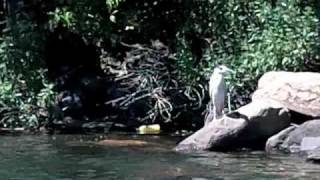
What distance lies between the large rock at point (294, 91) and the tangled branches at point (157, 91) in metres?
1.65

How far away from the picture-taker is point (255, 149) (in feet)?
42.8

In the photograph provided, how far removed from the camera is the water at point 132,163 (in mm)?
10664

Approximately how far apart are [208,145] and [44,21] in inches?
203

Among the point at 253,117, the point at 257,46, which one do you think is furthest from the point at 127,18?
the point at 253,117

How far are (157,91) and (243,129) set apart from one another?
2713mm


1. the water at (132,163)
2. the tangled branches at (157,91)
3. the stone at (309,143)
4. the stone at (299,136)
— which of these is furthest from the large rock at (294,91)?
the tangled branches at (157,91)

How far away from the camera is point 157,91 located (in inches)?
599

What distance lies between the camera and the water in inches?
420

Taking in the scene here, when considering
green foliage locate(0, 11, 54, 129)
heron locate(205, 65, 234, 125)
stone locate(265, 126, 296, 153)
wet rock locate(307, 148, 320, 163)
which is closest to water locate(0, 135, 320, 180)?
wet rock locate(307, 148, 320, 163)

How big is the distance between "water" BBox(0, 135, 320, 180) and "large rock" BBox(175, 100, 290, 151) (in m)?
0.28

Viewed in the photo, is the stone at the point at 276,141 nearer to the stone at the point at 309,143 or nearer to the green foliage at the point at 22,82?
the stone at the point at 309,143

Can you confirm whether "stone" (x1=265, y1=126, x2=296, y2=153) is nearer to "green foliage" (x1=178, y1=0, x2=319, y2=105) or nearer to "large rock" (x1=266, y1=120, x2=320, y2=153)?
"large rock" (x1=266, y1=120, x2=320, y2=153)

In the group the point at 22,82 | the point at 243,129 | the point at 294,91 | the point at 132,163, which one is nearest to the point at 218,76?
the point at 243,129

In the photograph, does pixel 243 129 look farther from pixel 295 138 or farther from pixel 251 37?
pixel 251 37
